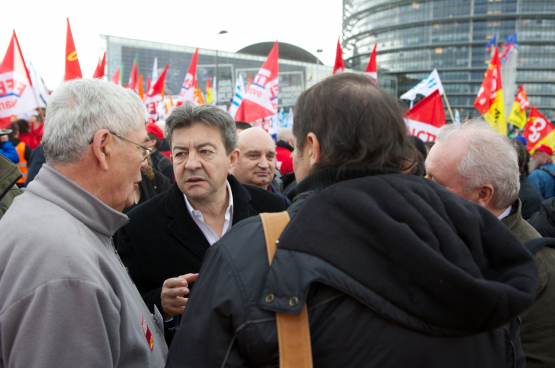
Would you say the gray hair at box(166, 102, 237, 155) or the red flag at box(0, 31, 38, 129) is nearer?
the gray hair at box(166, 102, 237, 155)

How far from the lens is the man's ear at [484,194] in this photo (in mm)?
2197

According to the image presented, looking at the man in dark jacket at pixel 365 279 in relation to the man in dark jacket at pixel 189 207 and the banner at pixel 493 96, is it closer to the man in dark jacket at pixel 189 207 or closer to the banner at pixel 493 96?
the man in dark jacket at pixel 189 207

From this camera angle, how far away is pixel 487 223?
125 centimetres

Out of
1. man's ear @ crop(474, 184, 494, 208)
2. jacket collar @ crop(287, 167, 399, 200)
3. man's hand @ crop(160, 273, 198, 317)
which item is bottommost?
man's hand @ crop(160, 273, 198, 317)

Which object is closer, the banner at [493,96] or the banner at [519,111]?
the banner at [493,96]

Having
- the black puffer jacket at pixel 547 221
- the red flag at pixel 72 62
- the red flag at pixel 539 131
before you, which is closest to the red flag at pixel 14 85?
the red flag at pixel 72 62

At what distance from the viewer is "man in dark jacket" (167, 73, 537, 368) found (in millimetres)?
1021

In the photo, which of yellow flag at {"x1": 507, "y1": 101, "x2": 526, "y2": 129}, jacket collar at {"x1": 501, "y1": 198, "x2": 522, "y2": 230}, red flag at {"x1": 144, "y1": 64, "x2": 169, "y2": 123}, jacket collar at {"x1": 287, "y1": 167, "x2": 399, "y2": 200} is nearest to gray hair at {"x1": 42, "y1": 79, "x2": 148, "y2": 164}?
jacket collar at {"x1": 287, "y1": 167, "x2": 399, "y2": 200}

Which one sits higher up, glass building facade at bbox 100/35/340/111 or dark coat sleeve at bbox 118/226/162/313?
glass building facade at bbox 100/35/340/111

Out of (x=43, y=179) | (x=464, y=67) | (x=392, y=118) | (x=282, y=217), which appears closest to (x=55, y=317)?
(x=43, y=179)

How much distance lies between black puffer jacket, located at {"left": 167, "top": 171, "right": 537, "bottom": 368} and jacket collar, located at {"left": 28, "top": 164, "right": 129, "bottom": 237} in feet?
1.83

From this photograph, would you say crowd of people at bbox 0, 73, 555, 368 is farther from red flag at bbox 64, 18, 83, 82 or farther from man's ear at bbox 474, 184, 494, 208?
red flag at bbox 64, 18, 83, 82

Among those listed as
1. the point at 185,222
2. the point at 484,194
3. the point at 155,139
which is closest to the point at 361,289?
the point at 484,194

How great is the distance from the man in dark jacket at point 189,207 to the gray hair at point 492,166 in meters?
1.29
